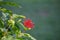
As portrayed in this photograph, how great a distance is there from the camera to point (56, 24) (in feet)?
9.68

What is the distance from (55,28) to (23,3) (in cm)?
67

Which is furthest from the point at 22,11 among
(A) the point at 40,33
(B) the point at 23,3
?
(A) the point at 40,33

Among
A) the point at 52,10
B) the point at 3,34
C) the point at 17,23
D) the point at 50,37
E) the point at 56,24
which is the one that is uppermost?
the point at 52,10

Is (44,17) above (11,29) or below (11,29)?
above

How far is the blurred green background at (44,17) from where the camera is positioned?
113 inches

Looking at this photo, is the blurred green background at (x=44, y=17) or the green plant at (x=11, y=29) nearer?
the green plant at (x=11, y=29)

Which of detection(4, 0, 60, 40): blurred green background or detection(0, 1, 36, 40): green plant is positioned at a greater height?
detection(4, 0, 60, 40): blurred green background

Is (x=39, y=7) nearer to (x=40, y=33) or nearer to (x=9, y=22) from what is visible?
(x=40, y=33)

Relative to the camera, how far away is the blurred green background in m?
2.87

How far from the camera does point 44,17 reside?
9.56ft

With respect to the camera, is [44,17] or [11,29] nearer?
[11,29]

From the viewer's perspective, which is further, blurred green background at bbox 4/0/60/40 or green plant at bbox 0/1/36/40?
blurred green background at bbox 4/0/60/40

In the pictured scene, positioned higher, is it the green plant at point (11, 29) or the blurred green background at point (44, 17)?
the blurred green background at point (44, 17)

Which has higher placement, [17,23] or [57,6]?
[57,6]
